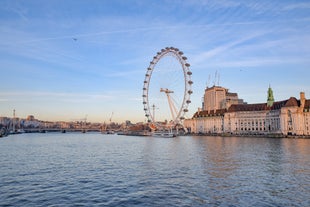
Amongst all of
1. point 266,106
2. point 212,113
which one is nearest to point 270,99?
point 266,106

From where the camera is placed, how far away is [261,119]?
467 feet

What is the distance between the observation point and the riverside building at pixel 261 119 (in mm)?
119106

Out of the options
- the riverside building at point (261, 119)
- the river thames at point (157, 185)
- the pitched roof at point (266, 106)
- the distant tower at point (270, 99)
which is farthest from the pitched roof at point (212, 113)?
the river thames at point (157, 185)

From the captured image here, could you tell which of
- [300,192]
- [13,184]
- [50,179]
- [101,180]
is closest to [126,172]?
[101,180]

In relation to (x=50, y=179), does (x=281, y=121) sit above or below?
above

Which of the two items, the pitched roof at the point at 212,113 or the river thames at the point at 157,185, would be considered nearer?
the river thames at the point at 157,185

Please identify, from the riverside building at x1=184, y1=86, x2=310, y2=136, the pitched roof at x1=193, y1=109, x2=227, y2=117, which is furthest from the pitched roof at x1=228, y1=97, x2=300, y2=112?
the pitched roof at x1=193, y1=109, x2=227, y2=117

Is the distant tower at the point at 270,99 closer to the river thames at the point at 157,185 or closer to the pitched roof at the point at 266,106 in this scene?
the pitched roof at the point at 266,106

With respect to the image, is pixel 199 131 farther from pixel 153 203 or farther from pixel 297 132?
pixel 153 203

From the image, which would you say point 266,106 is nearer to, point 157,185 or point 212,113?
point 212,113

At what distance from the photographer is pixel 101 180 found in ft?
83.0

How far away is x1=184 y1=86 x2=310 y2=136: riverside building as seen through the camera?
11911 cm

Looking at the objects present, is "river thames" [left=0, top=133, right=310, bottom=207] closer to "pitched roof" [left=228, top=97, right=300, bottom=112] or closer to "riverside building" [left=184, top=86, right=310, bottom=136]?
"riverside building" [left=184, top=86, right=310, bottom=136]

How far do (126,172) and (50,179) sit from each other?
7.18m
